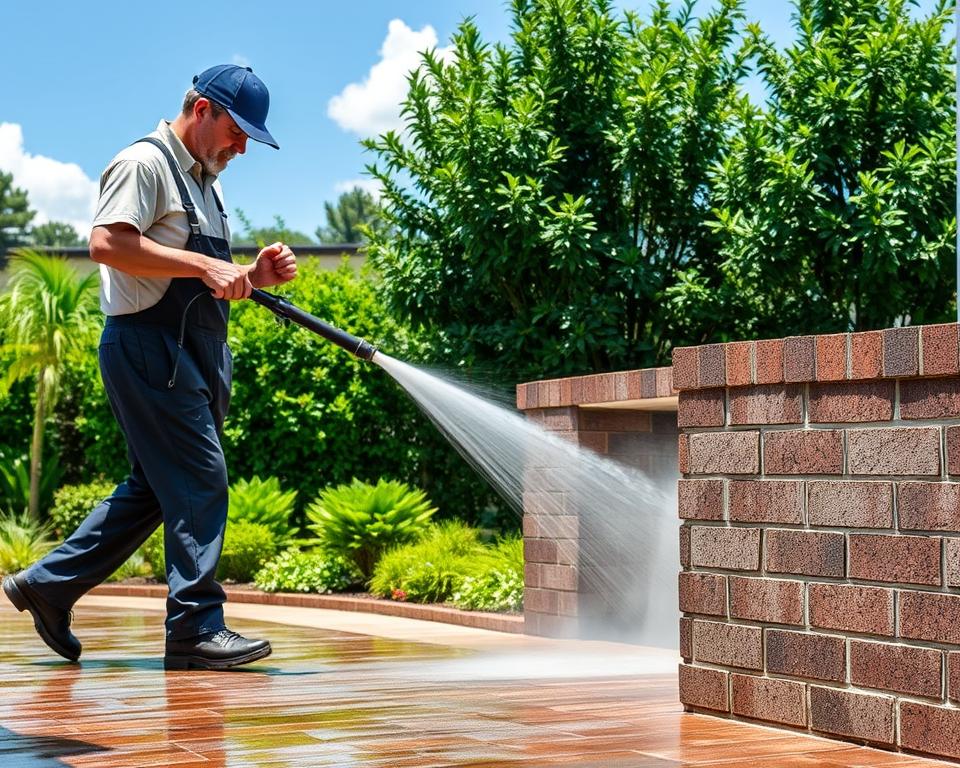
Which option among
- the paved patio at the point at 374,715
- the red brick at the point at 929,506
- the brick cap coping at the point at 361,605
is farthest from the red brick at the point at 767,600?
the brick cap coping at the point at 361,605

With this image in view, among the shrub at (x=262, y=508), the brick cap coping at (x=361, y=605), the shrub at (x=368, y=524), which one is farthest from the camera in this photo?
the shrub at (x=262, y=508)

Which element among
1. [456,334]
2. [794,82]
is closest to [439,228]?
[456,334]

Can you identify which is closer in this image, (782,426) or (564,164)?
(782,426)

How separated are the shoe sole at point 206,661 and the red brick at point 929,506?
6.99 feet

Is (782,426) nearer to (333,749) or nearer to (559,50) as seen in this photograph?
(333,749)

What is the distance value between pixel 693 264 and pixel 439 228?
2078 mm

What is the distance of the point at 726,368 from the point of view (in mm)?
3297

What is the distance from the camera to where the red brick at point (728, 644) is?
3186mm

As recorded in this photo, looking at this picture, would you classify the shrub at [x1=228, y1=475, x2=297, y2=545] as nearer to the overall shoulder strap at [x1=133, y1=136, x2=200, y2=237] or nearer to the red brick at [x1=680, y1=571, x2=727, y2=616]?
the overall shoulder strap at [x1=133, y1=136, x2=200, y2=237]

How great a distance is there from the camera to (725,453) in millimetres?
3305

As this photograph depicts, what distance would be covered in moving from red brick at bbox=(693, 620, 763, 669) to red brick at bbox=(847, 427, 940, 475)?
1.66 feet

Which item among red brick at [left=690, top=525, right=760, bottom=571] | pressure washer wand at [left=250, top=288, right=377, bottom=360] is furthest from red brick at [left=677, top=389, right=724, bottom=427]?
pressure washer wand at [left=250, top=288, right=377, bottom=360]

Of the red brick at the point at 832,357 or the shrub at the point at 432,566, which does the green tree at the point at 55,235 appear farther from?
the red brick at the point at 832,357

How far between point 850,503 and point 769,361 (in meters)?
0.41
